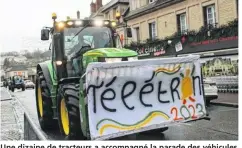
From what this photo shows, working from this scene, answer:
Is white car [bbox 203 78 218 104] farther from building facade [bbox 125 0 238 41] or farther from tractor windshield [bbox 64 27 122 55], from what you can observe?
tractor windshield [bbox 64 27 122 55]

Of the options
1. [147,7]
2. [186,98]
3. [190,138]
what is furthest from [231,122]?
[147,7]

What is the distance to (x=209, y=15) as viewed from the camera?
2097cm

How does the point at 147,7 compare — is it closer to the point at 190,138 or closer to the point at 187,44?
the point at 187,44

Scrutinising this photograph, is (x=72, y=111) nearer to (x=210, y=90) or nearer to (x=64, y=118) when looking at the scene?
(x=64, y=118)

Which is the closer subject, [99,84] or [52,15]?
[99,84]

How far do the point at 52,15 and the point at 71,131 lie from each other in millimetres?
3547

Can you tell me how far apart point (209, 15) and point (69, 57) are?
46.6 ft

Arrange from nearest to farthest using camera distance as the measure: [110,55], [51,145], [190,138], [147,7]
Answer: [51,145] → [110,55] → [190,138] → [147,7]

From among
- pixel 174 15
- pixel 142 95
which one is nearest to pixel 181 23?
pixel 174 15

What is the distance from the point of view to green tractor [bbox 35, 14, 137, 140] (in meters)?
7.63

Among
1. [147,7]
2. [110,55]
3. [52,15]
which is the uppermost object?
[147,7]

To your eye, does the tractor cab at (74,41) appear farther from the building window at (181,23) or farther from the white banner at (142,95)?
the building window at (181,23)

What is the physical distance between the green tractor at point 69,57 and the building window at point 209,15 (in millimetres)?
12609

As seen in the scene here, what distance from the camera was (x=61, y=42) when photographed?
888 cm
